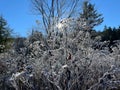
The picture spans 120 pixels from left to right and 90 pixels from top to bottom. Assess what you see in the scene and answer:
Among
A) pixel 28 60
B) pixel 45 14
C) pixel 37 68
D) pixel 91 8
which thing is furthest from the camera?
pixel 91 8

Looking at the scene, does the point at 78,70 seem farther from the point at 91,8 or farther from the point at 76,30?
the point at 91,8

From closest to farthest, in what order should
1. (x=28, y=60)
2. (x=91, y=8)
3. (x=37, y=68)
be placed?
1. (x=37, y=68)
2. (x=28, y=60)
3. (x=91, y=8)

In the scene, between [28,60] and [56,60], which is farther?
[28,60]

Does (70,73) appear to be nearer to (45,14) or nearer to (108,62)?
(108,62)

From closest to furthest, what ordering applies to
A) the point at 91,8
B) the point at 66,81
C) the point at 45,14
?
the point at 66,81
the point at 45,14
the point at 91,8

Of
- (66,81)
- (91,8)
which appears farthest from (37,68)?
(91,8)

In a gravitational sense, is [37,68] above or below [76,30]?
below

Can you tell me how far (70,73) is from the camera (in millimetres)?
6688

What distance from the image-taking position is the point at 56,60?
23.6ft

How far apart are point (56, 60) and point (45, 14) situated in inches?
901

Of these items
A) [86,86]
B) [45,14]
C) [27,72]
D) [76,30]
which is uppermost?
[45,14]

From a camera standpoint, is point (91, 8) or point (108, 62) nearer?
point (108, 62)

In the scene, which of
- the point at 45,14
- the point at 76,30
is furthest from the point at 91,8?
the point at 76,30

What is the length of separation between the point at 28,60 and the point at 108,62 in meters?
2.22
